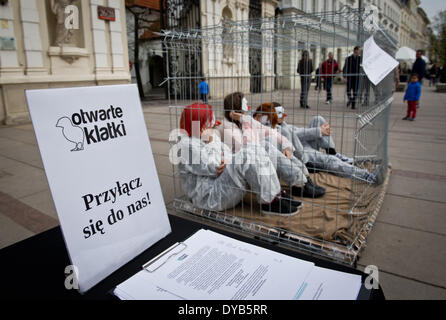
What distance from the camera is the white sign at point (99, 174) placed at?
744 mm

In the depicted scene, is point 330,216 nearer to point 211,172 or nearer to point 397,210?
point 397,210

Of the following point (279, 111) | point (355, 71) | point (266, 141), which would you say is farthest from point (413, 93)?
point (266, 141)

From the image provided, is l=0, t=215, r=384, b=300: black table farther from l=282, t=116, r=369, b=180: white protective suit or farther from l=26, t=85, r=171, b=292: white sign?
l=282, t=116, r=369, b=180: white protective suit

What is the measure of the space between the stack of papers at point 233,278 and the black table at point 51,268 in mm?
42

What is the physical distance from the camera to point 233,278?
795 mm

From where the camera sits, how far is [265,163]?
2154mm

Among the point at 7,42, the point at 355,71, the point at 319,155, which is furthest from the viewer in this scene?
the point at 7,42

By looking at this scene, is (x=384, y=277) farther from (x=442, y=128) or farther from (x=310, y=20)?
(x=442, y=128)

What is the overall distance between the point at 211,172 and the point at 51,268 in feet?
5.40

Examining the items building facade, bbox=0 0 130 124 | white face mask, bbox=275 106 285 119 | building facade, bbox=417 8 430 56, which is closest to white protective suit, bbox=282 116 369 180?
white face mask, bbox=275 106 285 119

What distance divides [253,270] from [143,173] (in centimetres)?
46

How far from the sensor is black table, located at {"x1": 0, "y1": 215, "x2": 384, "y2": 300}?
0.77 metres

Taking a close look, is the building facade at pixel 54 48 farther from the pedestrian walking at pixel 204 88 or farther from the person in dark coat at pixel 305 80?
the person in dark coat at pixel 305 80

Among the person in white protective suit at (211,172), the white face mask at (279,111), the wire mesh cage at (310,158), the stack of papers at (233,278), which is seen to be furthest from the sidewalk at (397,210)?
the white face mask at (279,111)
